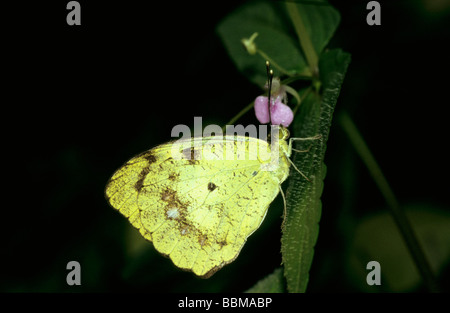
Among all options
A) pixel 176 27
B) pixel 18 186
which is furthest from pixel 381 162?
pixel 18 186

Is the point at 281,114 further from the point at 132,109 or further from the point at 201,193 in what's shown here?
the point at 132,109

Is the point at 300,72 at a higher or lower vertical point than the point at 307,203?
higher

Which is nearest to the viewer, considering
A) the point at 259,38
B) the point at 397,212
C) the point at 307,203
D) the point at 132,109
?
the point at 307,203

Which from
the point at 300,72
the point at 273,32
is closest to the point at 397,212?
the point at 300,72

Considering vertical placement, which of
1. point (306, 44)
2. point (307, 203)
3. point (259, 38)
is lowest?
point (307, 203)

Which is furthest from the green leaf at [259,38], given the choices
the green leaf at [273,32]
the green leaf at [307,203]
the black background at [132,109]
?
the green leaf at [307,203]

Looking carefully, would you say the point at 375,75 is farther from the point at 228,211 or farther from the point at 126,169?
the point at 126,169

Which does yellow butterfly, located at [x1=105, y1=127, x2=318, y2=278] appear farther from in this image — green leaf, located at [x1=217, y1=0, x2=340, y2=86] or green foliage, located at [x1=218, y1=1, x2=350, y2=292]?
green leaf, located at [x1=217, y1=0, x2=340, y2=86]
